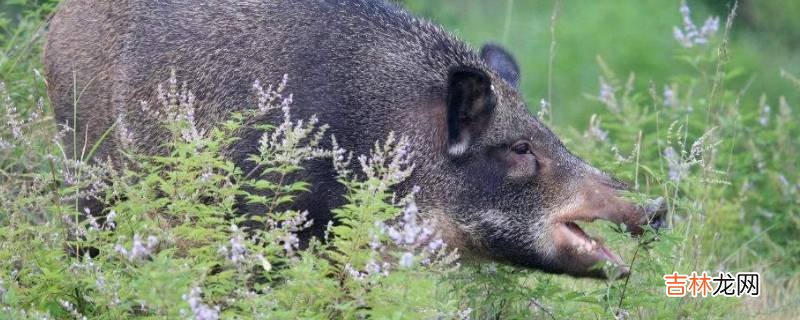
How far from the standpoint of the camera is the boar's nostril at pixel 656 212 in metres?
5.96

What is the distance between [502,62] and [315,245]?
1.83m

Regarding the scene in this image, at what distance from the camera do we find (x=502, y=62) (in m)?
7.26

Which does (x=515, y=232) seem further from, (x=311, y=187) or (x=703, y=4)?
(x=703, y=4)

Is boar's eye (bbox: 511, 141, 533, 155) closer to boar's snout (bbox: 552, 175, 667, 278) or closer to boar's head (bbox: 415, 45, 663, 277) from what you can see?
boar's head (bbox: 415, 45, 663, 277)

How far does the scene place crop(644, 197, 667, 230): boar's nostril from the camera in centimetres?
596

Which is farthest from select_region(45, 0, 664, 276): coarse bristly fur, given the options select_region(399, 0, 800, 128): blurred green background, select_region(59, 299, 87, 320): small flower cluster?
select_region(399, 0, 800, 128): blurred green background

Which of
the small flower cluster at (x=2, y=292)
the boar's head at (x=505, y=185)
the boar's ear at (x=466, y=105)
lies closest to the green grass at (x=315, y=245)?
the small flower cluster at (x=2, y=292)

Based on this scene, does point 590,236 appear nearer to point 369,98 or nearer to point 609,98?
point 369,98

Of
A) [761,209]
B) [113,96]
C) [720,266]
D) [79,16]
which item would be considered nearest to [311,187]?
[113,96]

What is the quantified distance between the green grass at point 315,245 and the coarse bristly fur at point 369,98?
0.14m

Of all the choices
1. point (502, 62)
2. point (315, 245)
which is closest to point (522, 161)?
point (502, 62)

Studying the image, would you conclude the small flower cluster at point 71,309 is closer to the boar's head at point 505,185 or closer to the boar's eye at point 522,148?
the boar's head at point 505,185

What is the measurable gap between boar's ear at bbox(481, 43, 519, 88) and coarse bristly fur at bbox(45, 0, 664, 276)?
0.04 metres

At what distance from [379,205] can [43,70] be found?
3.47 metres
